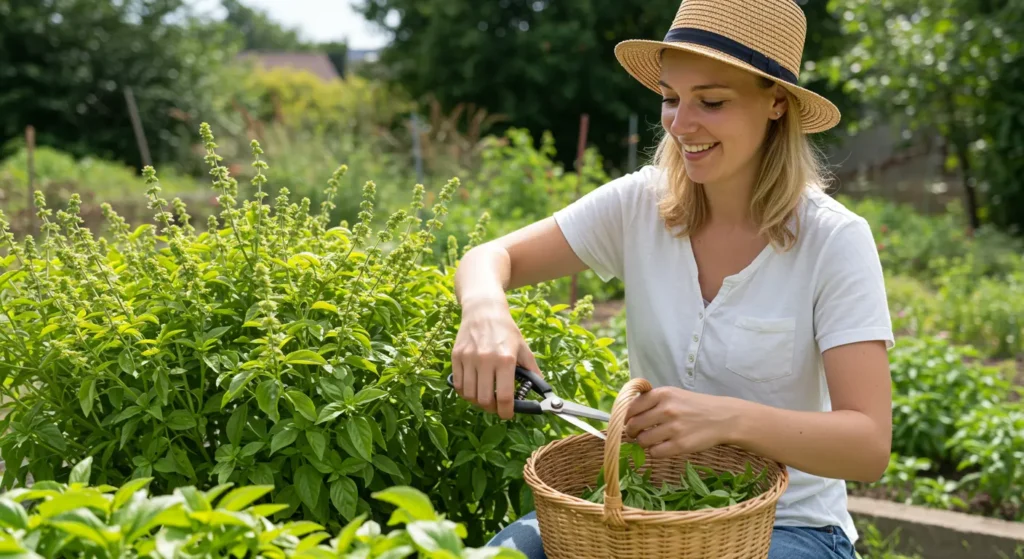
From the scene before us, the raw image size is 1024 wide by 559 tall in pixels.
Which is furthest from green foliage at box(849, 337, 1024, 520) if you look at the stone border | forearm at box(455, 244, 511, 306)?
forearm at box(455, 244, 511, 306)

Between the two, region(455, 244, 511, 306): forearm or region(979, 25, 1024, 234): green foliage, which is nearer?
region(455, 244, 511, 306): forearm

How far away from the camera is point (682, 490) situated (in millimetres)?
1771

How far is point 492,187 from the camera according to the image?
679cm

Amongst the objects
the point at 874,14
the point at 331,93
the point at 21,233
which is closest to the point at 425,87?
the point at 331,93

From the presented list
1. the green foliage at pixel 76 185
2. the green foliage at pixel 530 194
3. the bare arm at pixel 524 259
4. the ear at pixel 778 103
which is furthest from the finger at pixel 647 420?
the green foliage at pixel 76 185

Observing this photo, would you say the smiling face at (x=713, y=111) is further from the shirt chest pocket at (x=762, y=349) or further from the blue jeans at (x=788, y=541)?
the blue jeans at (x=788, y=541)

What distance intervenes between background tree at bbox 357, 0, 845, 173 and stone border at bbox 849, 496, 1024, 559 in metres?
12.2

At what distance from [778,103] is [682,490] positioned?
0.86 m

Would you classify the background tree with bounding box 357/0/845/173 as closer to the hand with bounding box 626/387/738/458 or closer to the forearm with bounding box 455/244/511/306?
the forearm with bounding box 455/244/511/306

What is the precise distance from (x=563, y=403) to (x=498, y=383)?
0.12 meters

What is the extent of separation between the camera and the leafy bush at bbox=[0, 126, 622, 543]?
1.76 m

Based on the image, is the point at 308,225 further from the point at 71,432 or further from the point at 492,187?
the point at 492,187

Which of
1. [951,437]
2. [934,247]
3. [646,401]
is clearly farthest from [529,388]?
[934,247]

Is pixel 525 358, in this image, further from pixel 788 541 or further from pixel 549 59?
pixel 549 59
